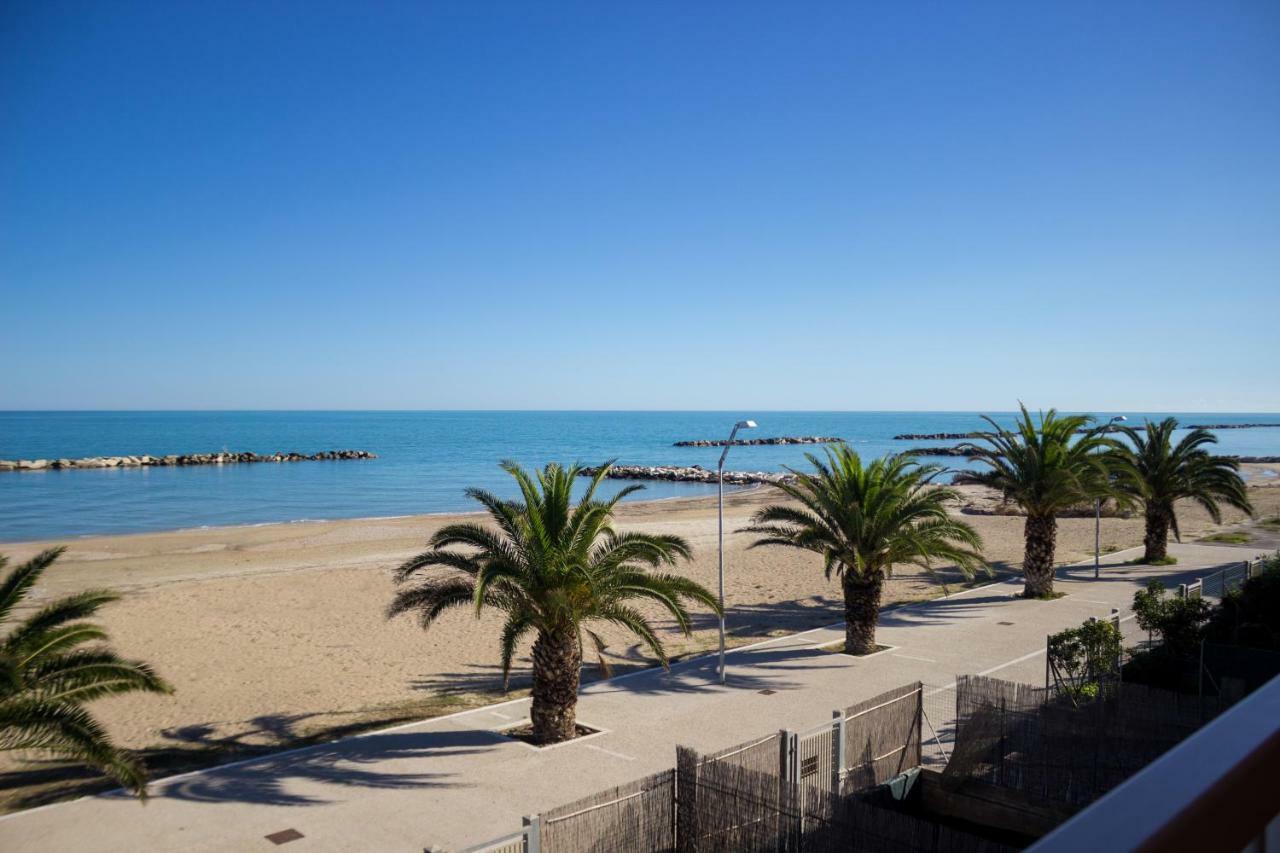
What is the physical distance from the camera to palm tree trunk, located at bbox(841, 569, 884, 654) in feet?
68.4

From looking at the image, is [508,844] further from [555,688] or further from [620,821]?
[555,688]

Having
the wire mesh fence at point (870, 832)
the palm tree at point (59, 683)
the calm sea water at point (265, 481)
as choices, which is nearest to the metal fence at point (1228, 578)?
the wire mesh fence at point (870, 832)

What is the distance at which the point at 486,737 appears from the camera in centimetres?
1583

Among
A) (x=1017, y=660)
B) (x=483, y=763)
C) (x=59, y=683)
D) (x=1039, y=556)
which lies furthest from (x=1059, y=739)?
(x=1039, y=556)

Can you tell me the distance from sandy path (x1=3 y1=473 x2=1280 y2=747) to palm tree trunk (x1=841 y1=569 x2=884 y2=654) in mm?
3396

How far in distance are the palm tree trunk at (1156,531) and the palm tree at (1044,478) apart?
7.16 m

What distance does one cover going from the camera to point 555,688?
15539 mm

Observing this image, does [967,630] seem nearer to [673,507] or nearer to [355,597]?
[355,597]

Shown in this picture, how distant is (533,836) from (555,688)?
602 cm

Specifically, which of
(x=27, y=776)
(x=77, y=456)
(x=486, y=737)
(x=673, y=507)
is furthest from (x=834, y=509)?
(x=77, y=456)

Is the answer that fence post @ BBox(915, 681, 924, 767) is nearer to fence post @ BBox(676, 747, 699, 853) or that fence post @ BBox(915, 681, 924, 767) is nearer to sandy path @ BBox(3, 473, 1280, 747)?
fence post @ BBox(676, 747, 699, 853)

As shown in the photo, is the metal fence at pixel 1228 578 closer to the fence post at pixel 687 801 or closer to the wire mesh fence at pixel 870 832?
the wire mesh fence at pixel 870 832

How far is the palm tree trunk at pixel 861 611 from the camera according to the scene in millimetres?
20859

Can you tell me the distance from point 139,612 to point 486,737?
17070 mm
